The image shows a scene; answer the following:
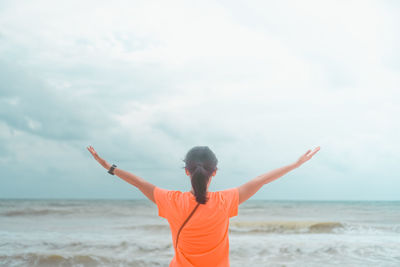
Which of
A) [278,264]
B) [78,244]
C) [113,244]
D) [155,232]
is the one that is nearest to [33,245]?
[78,244]

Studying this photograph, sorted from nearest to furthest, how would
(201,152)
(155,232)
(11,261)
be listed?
(201,152)
(11,261)
(155,232)

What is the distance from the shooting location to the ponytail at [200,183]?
2.31 m

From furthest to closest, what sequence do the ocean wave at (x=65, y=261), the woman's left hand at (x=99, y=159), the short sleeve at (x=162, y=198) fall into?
the ocean wave at (x=65, y=261) < the woman's left hand at (x=99, y=159) < the short sleeve at (x=162, y=198)

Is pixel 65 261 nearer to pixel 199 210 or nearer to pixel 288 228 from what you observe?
pixel 199 210

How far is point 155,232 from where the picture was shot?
1494 centimetres

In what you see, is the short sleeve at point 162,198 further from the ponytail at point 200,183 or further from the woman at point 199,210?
the ponytail at point 200,183

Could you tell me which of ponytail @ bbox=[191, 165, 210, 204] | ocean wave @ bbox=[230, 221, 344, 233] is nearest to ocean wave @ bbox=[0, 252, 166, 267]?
ponytail @ bbox=[191, 165, 210, 204]

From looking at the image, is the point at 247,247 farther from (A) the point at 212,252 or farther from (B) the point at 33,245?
(A) the point at 212,252

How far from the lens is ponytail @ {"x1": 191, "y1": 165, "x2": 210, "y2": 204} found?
7.57ft

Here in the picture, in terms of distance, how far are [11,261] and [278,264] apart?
18.8 ft

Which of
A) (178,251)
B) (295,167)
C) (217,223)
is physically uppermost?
(295,167)

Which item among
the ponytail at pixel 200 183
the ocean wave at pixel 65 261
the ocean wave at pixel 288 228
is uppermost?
the ponytail at pixel 200 183

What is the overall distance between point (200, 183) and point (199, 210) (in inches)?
6.4

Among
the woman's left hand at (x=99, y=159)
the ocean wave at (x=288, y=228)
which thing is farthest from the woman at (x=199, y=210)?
the ocean wave at (x=288, y=228)
